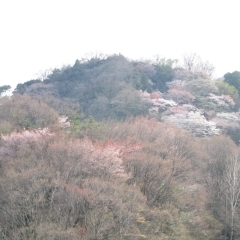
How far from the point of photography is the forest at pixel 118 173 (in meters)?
15.3

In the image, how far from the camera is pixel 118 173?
18797mm

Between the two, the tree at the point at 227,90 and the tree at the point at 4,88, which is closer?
the tree at the point at 227,90

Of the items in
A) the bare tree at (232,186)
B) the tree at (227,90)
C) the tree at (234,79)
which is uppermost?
the tree at (234,79)

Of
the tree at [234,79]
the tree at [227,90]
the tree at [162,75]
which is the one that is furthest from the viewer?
the tree at [162,75]

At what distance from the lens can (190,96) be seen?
43.7 m

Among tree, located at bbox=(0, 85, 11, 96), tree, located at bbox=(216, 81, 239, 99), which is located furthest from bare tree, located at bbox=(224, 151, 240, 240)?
tree, located at bbox=(0, 85, 11, 96)

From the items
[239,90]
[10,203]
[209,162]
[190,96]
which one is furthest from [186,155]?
[239,90]

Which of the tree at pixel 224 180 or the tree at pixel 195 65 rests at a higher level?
the tree at pixel 195 65

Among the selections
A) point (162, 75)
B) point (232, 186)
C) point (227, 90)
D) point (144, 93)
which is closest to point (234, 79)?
point (227, 90)

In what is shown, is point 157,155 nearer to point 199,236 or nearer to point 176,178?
point 176,178

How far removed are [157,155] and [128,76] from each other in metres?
25.2

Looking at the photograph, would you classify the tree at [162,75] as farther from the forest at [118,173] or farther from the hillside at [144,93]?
the forest at [118,173]

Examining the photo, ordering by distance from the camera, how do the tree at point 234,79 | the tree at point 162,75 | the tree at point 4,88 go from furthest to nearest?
the tree at point 4,88
the tree at point 162,75
the tree at point 234,79

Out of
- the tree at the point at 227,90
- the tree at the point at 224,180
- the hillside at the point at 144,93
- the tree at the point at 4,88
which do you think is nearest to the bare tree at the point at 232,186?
the tree at the point at 224,180
